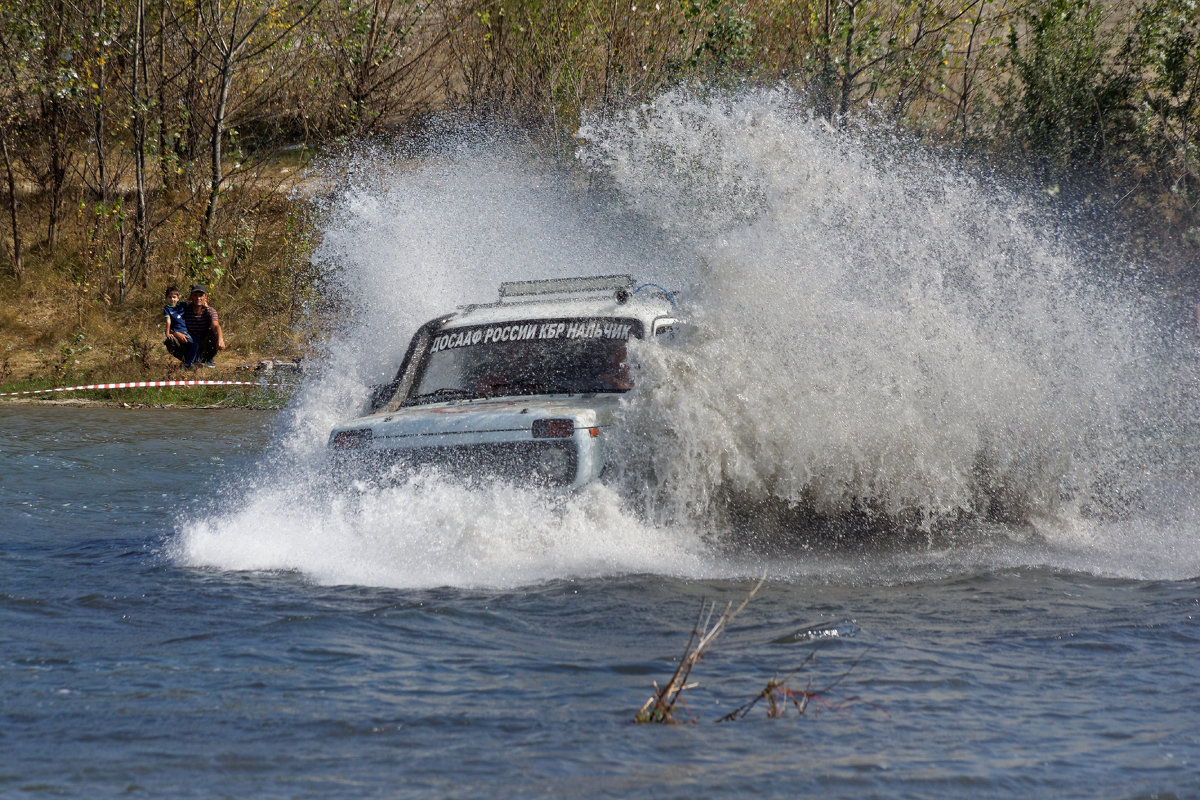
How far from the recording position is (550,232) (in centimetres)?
1645

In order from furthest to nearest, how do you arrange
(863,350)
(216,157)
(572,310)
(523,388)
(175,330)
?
Answer: (216,157) → (175,330) → (572,310) → (863,350) → (523,388)

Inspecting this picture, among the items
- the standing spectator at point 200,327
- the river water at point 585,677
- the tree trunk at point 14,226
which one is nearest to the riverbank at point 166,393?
the standing spectator at point 200,327

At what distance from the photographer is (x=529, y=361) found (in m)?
7.83

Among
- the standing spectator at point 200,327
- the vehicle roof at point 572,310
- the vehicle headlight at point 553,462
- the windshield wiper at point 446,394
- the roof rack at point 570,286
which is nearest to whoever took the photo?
the vehicle headlight at point 553,462

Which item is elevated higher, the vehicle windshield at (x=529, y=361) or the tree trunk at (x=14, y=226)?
the tree trunk at (x=14, y=226)

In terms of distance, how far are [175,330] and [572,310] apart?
13.2 m

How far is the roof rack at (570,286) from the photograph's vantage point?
873cm

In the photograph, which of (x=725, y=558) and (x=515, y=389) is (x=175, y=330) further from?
(x=725, y=558)

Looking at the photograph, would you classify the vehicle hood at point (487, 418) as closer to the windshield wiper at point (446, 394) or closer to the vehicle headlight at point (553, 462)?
the vehicle headlight at point (553, 462)

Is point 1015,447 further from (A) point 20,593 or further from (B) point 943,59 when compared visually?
(B) point 943,59

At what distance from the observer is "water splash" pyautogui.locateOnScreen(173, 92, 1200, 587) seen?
670 cm

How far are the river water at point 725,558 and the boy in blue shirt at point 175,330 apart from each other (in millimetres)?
8062

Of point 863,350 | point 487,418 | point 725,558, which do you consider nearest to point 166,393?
point 487,418

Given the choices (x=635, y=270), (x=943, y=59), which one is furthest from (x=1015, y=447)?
(x=943, y=59)
